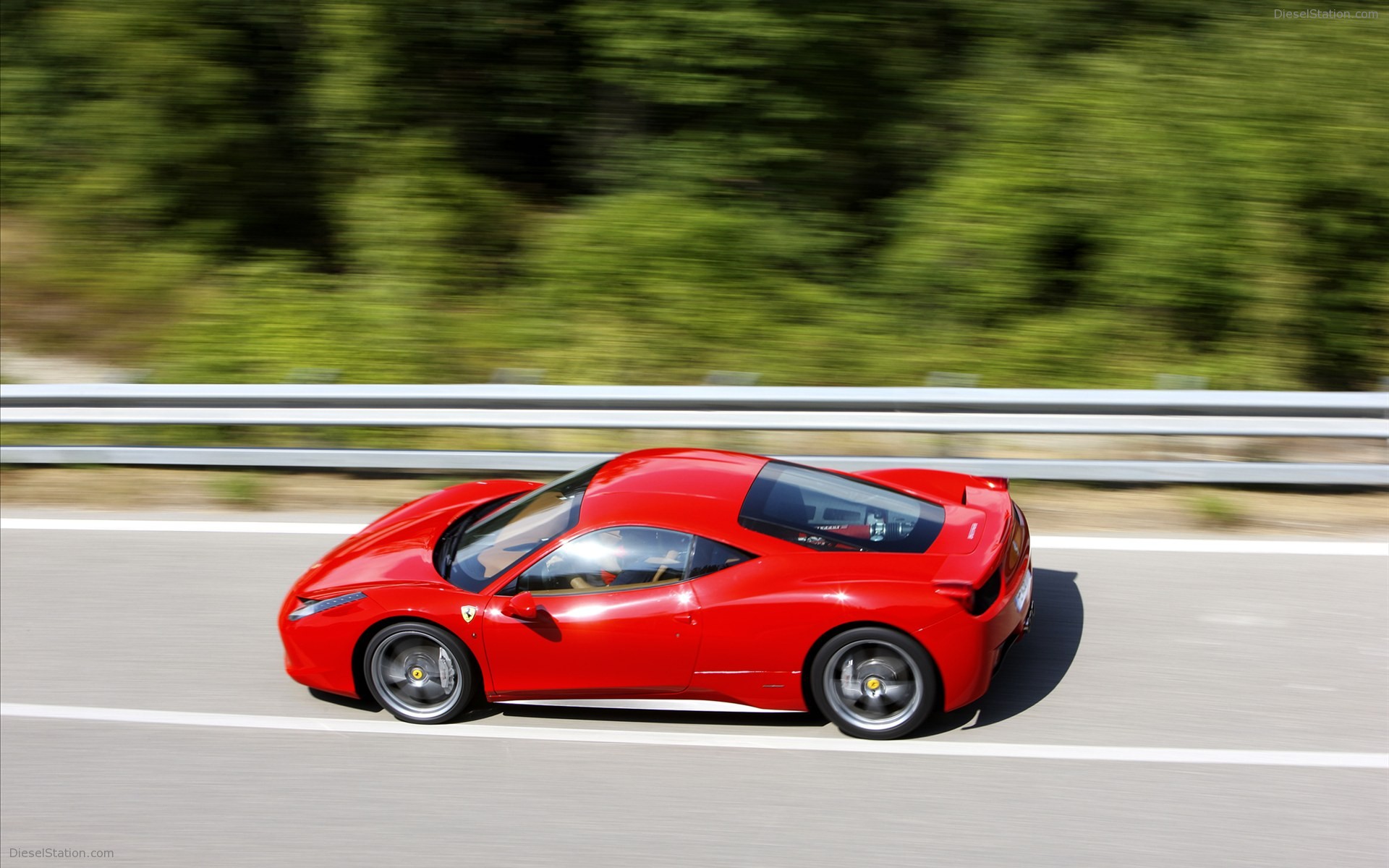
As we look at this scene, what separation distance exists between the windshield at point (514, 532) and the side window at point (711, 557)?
0.55 meters

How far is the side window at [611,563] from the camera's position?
187 inches

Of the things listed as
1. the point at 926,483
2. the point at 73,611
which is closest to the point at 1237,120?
the point at 926,483

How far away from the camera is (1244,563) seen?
614 cm

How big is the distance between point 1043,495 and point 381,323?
18.1 feet

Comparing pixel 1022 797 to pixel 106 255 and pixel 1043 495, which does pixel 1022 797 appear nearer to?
pixel 1043 495

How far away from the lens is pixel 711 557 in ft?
15.5

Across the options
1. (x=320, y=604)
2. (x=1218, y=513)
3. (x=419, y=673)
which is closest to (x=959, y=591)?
(x=419, y=673)

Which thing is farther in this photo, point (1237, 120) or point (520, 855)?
point (1237, 120)

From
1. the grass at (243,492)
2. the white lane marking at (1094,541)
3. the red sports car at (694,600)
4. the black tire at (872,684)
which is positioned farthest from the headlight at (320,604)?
the grass at (243,492)

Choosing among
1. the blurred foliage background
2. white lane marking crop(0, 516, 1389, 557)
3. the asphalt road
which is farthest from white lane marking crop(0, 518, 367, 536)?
the blurred foliage background

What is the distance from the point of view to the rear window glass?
4.77 meters

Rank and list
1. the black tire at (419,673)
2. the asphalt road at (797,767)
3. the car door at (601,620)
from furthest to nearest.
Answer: the black tire at (419,673) < the car door at (601,620) < the asphalt road at (797,767)

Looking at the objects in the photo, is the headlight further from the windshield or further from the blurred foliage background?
the blurred foliage background

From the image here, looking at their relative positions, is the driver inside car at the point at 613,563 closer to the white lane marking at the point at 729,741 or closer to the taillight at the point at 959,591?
the white lane marking at the point at 729,741
